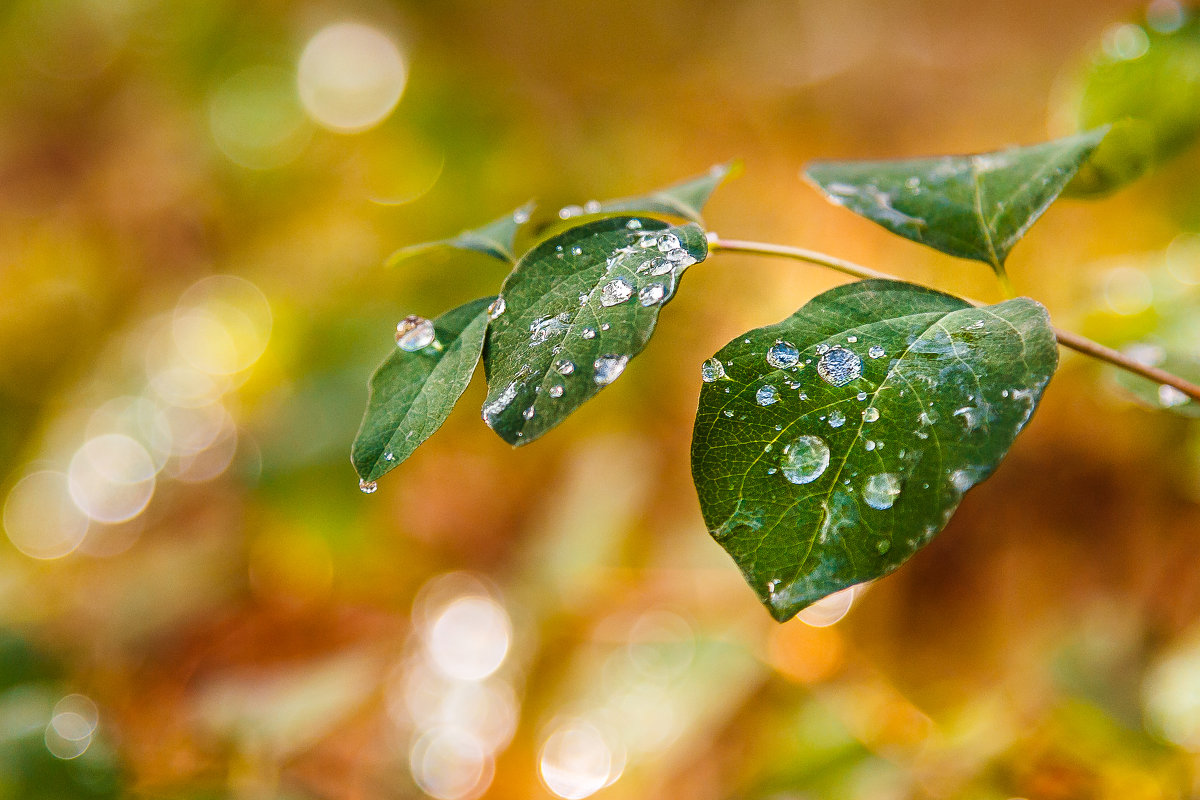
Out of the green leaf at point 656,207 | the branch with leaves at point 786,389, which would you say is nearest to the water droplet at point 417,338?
the branch with leaves at point 786,389

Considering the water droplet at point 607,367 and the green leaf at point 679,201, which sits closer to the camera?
the water droplet at point 607,367

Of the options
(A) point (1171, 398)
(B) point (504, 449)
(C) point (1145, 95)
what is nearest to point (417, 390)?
(A) point (1171, 398)

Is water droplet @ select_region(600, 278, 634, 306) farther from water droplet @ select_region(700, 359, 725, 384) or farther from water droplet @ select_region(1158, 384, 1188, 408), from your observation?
water droplet @ select_region(1158, 384, 1188, 408)

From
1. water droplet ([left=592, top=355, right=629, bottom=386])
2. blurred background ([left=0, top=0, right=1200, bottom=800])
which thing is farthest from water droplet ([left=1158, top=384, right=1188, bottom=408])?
water droplet ([left=592, top=355, right=629, bottom=386])

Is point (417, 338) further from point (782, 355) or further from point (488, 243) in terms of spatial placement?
point (782, 355)

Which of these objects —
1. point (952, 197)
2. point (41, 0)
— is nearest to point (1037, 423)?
point (952, 197)

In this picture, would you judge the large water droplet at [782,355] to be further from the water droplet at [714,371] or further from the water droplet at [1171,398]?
the water droplet at [1171,398]
